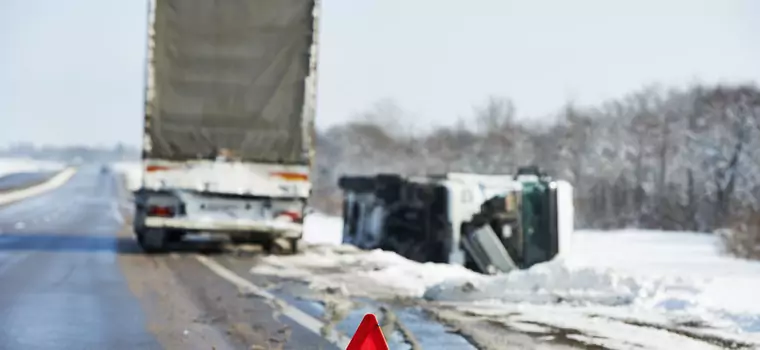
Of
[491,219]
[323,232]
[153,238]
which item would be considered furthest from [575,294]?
[323,232]

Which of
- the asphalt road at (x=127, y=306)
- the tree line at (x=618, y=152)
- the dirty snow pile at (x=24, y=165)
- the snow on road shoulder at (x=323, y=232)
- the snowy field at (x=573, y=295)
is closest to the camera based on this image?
the asphalt road at (x=127, y=306)

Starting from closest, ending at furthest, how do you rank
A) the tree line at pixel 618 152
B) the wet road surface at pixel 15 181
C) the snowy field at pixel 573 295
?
the snowy field at pixel 573 295 < the tree line at pixel 618 152 < the wet road surface at pixel 15 181

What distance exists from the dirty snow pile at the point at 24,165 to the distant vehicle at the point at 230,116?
273 feet

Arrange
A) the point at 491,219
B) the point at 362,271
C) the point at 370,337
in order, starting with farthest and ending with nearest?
the point at 491,219, the point at 362,271, the point at 370,337

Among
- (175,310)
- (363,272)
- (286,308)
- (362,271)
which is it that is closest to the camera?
(175,310)

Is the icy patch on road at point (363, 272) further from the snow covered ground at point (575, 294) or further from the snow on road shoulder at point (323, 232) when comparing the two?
the snow on road shoulder at point (323, 232)

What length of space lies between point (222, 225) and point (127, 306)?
5.56m

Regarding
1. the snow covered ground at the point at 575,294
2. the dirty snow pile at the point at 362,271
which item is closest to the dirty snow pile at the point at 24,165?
the dirty snow pile at the point at 362,271

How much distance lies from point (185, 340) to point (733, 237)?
2123 cm

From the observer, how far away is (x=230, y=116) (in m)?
16.4

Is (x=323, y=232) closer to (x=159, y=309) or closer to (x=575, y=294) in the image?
(x=575, y=294)

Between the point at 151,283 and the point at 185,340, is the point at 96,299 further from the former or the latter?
the point at 185,340

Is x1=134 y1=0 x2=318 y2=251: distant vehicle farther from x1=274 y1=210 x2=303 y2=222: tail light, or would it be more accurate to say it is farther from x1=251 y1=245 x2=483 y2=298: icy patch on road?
x1=251 y1=245 x2=483 y2=298: icy patch on road

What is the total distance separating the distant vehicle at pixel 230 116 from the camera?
1599 cm
